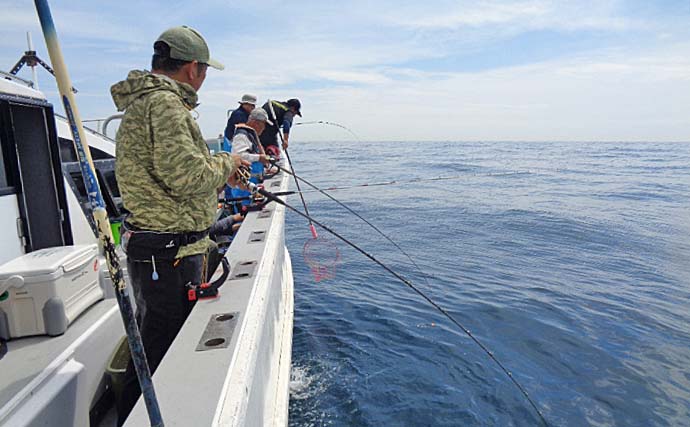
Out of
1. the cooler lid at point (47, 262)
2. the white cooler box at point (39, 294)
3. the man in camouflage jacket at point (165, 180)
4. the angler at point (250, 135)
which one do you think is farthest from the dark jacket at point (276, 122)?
the man in camouflage jacket at point (165, 180)

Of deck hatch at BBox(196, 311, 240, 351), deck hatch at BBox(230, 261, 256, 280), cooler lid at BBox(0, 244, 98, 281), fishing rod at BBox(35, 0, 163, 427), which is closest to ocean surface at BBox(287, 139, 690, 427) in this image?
deck hatch at BBox(230, 261, 256, 280)

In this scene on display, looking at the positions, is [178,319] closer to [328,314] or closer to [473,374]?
[473,374]

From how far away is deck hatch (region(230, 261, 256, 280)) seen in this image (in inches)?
91.4

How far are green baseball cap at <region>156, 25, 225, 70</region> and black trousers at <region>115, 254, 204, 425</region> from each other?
836 mm

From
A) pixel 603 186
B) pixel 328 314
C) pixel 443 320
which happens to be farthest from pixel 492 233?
pixel 603 186

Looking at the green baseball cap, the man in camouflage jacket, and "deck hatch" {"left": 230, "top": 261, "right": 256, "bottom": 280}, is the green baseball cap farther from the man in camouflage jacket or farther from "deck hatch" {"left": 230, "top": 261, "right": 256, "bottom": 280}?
"deck hatch" {"left": 230, "top": 261, "right": 256, "bottom": 280}

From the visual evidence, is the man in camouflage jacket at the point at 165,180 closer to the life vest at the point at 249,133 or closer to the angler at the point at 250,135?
the angler at the point at 250,135

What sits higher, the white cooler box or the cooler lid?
the cooler lid

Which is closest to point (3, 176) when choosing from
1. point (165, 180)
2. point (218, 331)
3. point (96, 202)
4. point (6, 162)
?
point (6, 162)

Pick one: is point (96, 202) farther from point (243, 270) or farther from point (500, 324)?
point (500, 324)

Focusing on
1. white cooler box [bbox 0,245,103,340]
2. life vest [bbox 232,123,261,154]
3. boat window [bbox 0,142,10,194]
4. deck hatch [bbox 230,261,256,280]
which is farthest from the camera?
life vest [bbox 232,123,261,154]

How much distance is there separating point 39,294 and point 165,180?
116 cm

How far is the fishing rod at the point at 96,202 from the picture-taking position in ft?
2.84

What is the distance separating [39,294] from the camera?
2188mm
